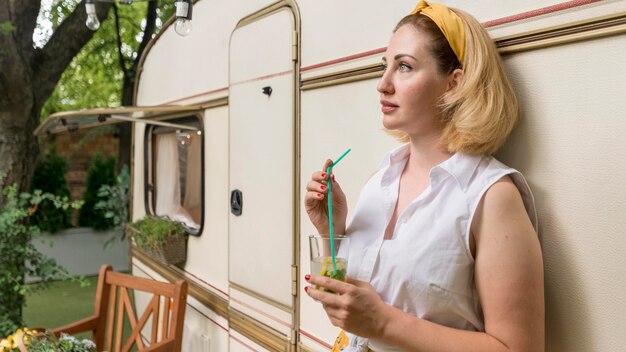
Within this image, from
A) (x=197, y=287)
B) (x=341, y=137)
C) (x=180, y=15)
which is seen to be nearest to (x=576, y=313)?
(x=341, y=137)

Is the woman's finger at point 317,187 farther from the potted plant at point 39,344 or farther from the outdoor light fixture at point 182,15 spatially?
the outdoor light fixture at point 182,15

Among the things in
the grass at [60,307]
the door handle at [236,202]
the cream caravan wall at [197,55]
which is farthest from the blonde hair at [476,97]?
the grass at [60,307]

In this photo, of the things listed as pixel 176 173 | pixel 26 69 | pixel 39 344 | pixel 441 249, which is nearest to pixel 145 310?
pixel 39 344

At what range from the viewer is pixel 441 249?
1551 millimetres

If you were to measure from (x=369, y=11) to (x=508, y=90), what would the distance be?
0.89 meters

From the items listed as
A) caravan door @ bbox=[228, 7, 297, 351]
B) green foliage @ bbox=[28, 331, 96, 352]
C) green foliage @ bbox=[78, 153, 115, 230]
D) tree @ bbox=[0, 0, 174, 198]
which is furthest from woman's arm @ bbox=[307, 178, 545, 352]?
green foliage @ bbox=[78, 153, 115, 230]

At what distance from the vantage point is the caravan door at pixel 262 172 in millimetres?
2986

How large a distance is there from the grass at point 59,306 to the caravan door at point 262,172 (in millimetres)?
3748

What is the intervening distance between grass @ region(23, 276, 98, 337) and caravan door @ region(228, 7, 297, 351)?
3.75m

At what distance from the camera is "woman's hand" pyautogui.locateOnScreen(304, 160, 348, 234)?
6.23 feet

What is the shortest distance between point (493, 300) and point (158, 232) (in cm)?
336

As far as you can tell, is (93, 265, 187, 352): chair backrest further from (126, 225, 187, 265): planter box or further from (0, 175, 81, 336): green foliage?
(0, 175, 81, 336): green foliage

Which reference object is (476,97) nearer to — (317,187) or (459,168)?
(459,168)

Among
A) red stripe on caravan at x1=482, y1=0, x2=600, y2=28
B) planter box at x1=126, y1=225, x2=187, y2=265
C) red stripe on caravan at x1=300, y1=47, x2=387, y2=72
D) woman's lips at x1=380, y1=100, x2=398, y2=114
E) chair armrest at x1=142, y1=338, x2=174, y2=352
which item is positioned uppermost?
red stripe on caravan at x1=300, y1=47, x2=387, y2=72
